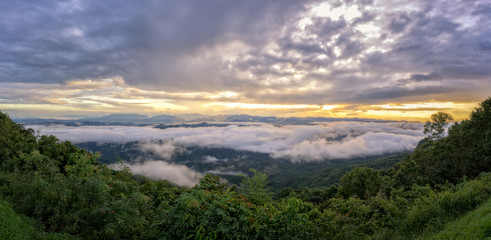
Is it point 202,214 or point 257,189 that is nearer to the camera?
point 202,214

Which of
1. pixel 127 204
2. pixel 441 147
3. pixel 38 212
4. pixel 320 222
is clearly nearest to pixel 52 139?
pixel 38 212

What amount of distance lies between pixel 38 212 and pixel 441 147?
33506mm

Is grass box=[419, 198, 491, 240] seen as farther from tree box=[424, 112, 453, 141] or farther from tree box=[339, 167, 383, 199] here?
tree box=[424, 112, 453, 141]

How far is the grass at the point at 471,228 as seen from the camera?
4203 millimetres

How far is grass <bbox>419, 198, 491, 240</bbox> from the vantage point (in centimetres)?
420

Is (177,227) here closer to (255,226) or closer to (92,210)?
(255,226)

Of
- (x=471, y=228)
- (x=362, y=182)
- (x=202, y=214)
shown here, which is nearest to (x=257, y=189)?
(x=202, y=214)

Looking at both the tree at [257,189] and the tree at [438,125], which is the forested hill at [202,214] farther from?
the tree at [438,125]

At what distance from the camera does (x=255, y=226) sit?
4.50 meters

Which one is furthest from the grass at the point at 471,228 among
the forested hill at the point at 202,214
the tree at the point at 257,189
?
the tree at the point at 257,189

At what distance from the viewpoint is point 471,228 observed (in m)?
4.48

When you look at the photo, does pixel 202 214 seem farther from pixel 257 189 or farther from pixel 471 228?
pixel 471 228

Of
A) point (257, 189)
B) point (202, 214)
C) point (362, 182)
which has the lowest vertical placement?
point (362, 182)

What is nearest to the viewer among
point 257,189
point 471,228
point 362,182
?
point 471,228
